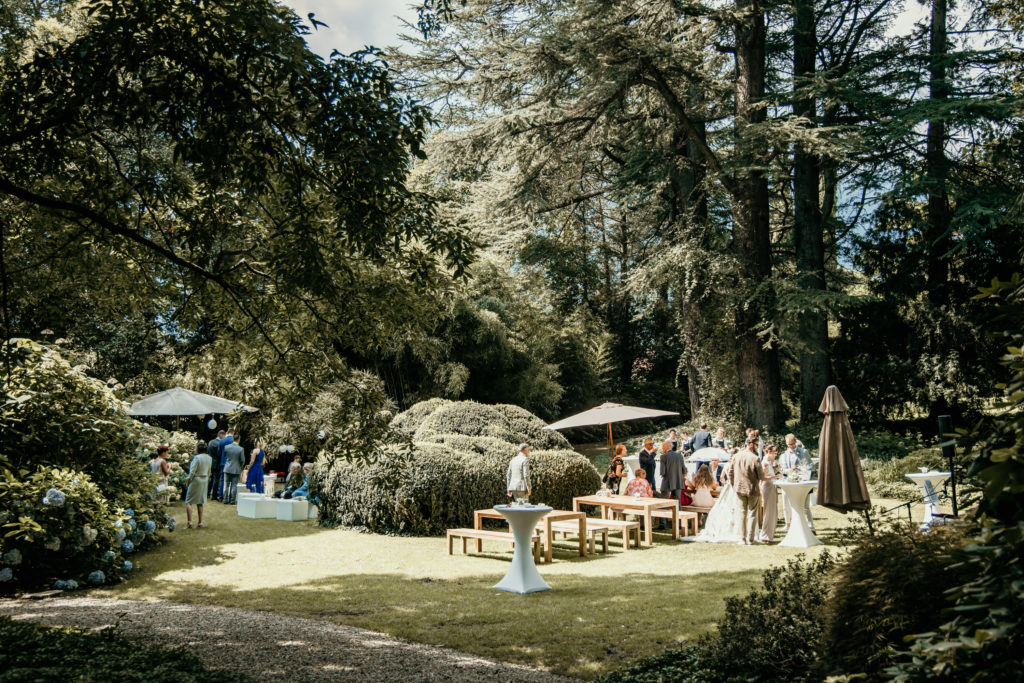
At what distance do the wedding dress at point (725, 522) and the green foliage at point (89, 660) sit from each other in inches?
332

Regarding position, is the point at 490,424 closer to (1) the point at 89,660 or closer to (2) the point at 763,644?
(2) the point at 763,644

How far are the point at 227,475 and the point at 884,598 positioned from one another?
15.8 meters

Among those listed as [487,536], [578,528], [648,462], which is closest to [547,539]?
[578,528]

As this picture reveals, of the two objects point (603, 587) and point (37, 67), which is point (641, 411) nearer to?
point (603, 587)

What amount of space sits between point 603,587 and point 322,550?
4.75 meters

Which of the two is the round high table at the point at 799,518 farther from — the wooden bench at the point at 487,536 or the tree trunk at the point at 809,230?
the tree trunk at the point at 809,230

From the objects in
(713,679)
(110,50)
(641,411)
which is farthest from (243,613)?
(641,411)

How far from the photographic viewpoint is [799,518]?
11.3 metres

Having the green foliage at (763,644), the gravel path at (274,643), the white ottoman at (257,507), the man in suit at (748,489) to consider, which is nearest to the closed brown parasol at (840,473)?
the green foliage at (763,644)

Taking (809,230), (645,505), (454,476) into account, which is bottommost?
(645,505)

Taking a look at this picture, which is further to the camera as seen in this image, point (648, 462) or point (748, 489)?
point (648, 462)

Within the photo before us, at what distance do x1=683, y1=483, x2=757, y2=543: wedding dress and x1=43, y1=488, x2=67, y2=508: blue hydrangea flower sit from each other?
8.67 m

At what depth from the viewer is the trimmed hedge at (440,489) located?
1270cm

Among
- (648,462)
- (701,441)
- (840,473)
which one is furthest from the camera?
(701,441)
